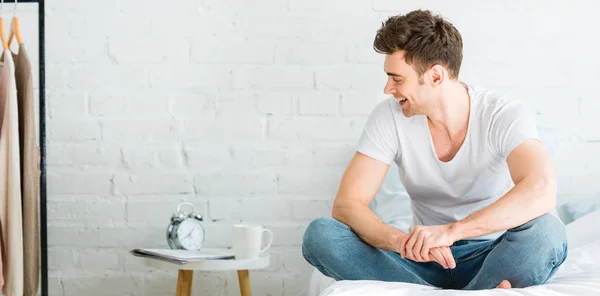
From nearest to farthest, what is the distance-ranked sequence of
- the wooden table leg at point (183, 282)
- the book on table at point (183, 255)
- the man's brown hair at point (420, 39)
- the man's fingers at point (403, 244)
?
1. the man's fingers at point (403, 244)
2. the man's brown hair at point (420, 39)
3. the book on table at point (183, 255)
4. the wooden table leg at point (183, 282)

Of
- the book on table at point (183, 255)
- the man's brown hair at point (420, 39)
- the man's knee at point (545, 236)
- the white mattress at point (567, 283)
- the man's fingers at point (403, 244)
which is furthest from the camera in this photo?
the book on table at point (183, 255)

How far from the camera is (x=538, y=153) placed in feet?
6.21

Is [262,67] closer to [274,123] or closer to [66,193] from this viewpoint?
[274,123]

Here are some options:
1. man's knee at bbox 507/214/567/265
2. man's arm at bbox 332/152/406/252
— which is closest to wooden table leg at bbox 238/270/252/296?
man's arm at bbox 332/152/406/252

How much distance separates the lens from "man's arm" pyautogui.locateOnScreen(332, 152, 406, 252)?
186cm

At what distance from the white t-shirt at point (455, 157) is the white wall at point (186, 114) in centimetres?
70

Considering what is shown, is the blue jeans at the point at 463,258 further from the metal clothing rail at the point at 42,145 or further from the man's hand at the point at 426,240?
the metal clothing rail at the point at 42,145

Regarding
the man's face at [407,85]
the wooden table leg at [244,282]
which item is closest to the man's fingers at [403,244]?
the man's face at [407,85]

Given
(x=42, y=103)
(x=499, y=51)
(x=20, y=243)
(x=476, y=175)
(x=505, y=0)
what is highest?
(x=505, y=0)

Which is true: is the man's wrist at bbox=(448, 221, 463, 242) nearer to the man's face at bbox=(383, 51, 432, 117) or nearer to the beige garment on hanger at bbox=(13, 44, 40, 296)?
the man's face at bbox=(383, 51, 432, 117)

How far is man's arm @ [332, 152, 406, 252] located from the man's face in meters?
0.19

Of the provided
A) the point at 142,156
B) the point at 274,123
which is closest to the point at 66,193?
the point at 142,156

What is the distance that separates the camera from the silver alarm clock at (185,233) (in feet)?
8.26

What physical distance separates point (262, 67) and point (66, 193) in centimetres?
83
